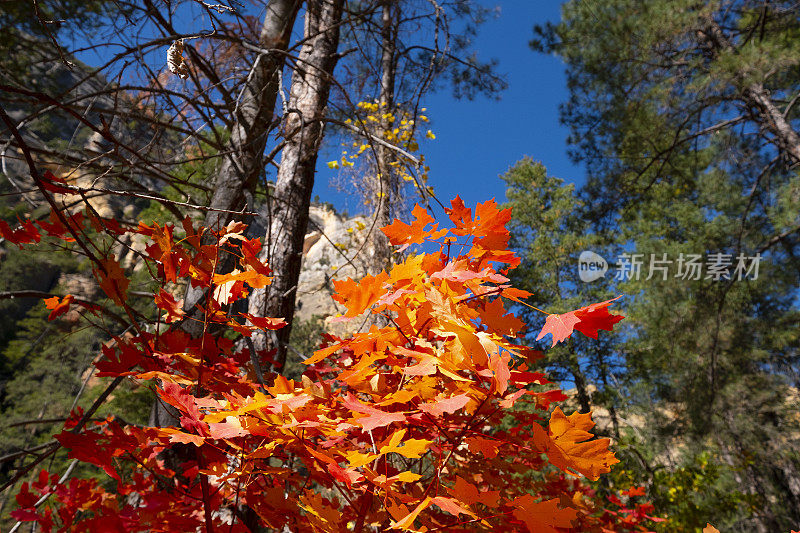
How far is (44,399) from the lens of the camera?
557 inches

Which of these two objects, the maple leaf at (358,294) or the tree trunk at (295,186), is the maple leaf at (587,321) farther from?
the tree trunk at (295,186)

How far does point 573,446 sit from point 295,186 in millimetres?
1438

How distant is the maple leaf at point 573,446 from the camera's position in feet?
1.73

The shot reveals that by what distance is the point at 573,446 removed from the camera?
0.55 metres

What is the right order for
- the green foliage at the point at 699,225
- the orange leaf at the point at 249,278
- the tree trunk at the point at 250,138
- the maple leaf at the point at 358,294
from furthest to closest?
1. the green foliage at the point at 699,225
2. the tree trunk at the point at 250,138
3. the orange leaf at the point at 249,278
4. the maple leaf at the point at 358,294

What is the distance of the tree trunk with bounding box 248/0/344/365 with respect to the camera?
1.49 m

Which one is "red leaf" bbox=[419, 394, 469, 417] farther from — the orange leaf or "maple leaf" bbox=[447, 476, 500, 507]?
the orange leaf

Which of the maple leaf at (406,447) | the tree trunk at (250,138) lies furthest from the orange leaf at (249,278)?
the tree trunk at (250,138)

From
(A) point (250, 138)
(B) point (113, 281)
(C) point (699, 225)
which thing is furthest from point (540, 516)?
(C) point (699, 225)

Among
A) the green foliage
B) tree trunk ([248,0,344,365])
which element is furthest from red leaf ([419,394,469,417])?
the green foliage

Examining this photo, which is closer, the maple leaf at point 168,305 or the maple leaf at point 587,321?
the maple leaf at point 587,321

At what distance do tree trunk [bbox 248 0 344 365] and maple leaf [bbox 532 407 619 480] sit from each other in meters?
0.99

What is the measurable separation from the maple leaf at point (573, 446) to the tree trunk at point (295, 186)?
987 mm

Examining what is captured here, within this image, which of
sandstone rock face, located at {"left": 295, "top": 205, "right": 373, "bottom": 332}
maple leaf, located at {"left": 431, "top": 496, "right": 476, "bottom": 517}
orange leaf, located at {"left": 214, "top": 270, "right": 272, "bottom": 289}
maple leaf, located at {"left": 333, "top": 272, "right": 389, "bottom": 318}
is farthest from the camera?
sandstone rock face, located at {"left": 295, "top": 205, "right": 373, "bottom": 332}
